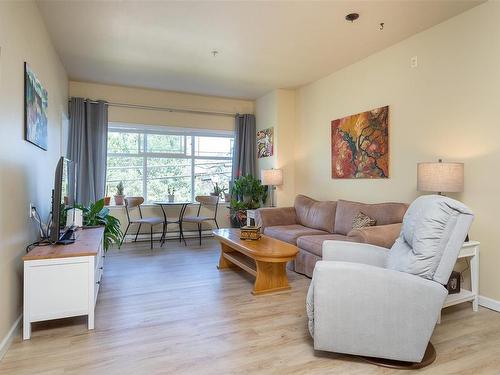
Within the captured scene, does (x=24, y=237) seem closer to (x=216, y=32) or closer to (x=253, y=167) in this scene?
(x=216, y=32)

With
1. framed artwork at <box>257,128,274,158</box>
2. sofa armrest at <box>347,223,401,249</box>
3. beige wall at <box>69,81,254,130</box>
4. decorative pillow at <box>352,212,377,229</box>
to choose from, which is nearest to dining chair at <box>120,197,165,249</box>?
beige wall at <box>69,81,254,130</box>

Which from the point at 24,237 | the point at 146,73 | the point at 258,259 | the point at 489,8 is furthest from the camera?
the point at 146,73

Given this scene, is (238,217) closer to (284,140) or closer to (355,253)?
(284,140)

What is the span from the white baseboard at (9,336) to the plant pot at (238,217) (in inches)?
139

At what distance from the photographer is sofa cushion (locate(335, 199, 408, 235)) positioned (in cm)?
330

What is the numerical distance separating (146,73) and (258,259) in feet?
10.9

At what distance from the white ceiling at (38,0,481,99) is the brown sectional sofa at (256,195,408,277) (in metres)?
1.85

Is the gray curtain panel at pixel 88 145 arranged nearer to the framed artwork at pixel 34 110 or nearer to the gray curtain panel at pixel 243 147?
the framed artwork at pixel 34 110

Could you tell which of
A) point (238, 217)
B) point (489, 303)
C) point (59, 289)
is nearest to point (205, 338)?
point (59, 289)

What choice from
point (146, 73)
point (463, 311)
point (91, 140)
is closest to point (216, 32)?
point (146, 73)

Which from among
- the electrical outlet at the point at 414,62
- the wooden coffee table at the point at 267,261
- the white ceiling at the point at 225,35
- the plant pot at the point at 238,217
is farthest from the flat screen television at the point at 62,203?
the electrical outlet at the point at 414,62

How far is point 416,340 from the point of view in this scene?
1.80m

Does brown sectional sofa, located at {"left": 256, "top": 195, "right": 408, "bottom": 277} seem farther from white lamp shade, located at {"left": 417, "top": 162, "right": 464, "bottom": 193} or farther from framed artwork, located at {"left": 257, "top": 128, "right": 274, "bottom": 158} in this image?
framed artwork, located at {"left": 257, "top": 128, "right": 274, "bottom": 158}

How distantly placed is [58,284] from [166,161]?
12.8 ft
